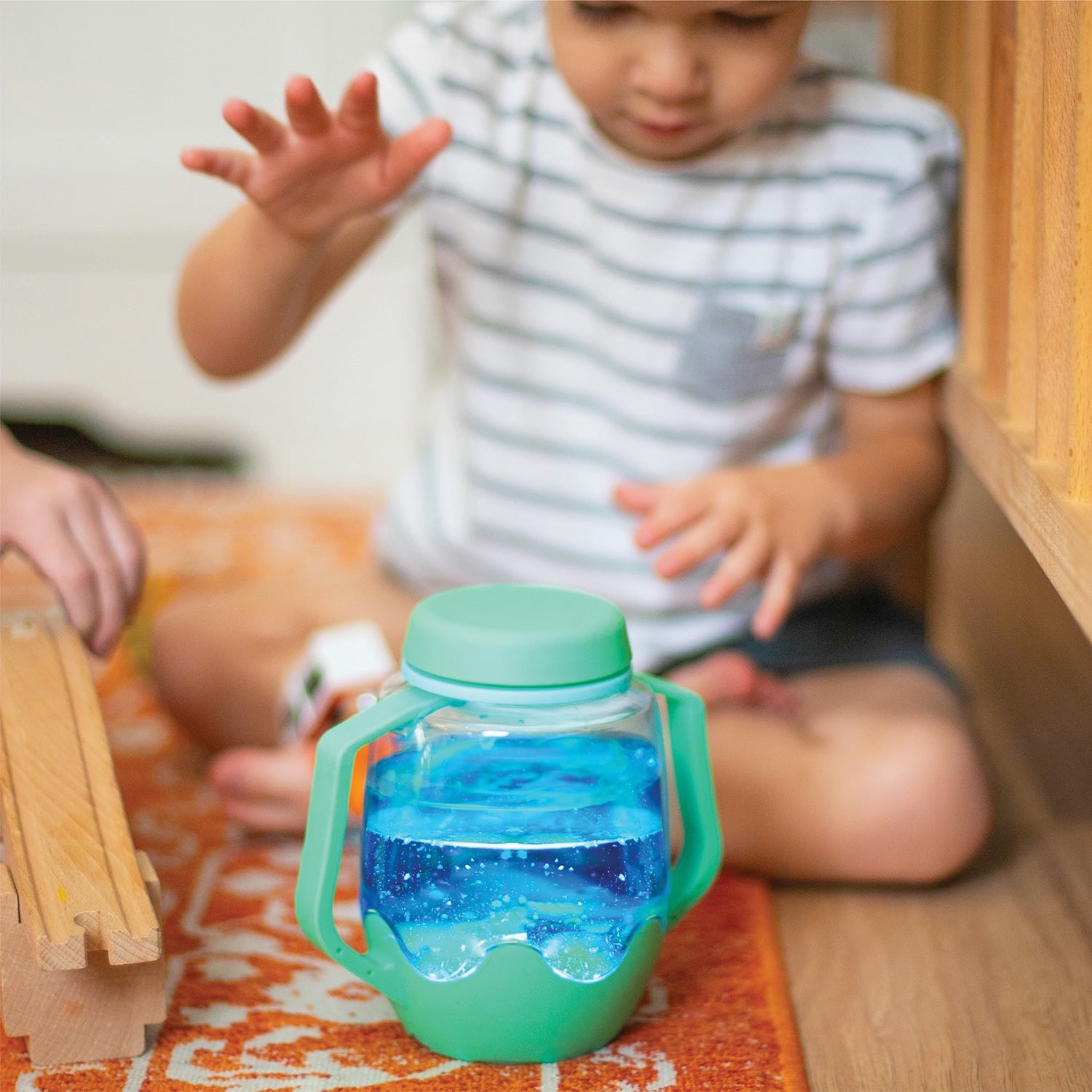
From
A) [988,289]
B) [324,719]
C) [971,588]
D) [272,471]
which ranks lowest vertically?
[272,471]

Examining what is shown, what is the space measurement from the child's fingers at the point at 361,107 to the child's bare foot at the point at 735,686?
408mm

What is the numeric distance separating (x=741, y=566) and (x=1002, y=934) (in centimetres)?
26

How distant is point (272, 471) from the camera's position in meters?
2.43

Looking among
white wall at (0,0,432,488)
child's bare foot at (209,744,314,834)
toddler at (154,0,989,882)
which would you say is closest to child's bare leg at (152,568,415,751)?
toddler at (154,0,989,882)

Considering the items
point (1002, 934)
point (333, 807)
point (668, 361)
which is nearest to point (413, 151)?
point (668, 361)

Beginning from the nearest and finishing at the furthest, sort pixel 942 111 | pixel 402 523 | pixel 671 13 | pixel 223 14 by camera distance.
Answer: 1. pixel 671 13
2. pixel 942 111
3. pixel 402 523
4. pixel 223 14

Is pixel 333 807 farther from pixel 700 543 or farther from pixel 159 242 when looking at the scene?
pixel 159 242

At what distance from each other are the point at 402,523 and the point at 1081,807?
55 centimetres

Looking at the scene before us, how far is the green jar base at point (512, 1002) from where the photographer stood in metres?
0.64

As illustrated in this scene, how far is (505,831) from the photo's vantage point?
0.64 meters

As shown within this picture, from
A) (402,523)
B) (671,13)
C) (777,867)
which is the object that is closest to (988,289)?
(671,13)

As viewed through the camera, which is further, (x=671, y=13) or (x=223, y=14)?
(x=223, y=14)

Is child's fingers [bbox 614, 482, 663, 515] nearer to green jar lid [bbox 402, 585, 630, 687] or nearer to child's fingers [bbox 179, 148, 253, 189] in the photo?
green jar lid [bbox 402, 585, 630, 687]

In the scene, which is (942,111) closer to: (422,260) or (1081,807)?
(1081,807)
